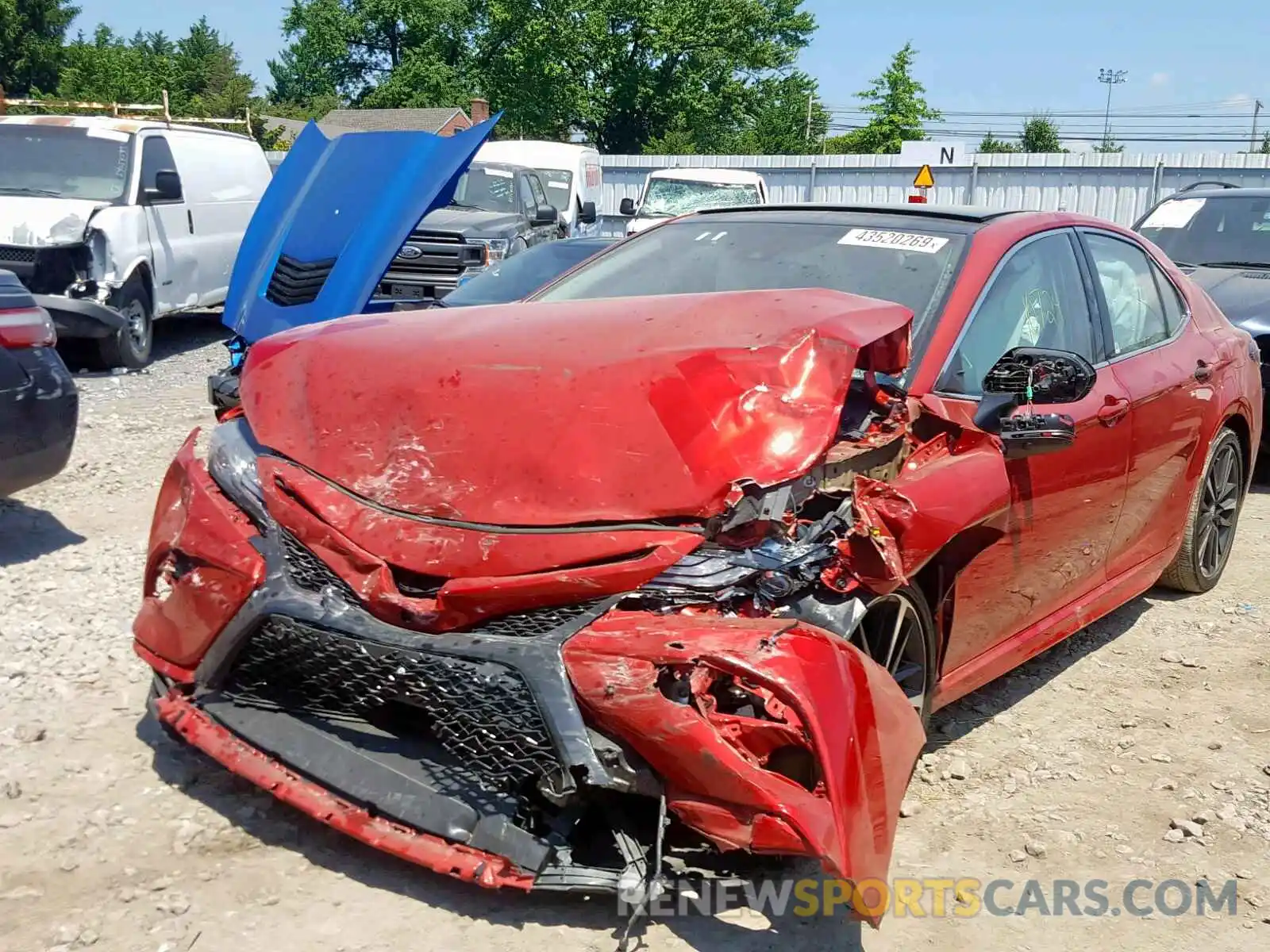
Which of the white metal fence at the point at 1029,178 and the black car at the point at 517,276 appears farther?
the white metal fence at the point at 1029,178

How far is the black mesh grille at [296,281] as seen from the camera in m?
7.29

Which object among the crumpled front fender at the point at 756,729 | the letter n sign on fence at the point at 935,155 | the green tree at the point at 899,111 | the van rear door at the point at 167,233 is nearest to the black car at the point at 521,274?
the van rear door at the point at 167,233

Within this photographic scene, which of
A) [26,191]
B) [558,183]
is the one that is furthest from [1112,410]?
[558,183]

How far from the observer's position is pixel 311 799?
2.81 m

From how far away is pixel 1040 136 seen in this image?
66.8 meters

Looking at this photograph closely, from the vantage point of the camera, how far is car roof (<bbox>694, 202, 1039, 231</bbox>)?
13.4 ft

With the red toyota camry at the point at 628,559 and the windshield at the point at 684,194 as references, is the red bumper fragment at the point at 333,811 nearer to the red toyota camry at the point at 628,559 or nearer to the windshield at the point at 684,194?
the red toyota camry at the point at 628,559

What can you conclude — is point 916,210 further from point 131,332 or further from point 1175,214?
point 131,332

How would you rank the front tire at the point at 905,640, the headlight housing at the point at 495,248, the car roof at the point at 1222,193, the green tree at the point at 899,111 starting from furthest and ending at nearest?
1. the green tree at the point at 899,111
2. the headlight housing at the point at 495,248
3. the car roof at the point at 1222,193
4. the front tire at the point at 905,640


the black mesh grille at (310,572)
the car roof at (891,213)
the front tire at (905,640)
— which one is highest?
the car roof at (891,213)

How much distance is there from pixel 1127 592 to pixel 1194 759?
0.81 m

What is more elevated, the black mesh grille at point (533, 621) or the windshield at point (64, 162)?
the windshield at point (64, 162)

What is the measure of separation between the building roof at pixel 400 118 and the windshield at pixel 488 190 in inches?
1361

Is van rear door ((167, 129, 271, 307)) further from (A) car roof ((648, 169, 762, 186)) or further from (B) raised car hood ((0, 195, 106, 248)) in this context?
(A) car roof ((648, 169, 762, 186))
